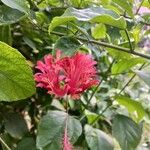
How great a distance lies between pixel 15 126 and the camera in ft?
3.72

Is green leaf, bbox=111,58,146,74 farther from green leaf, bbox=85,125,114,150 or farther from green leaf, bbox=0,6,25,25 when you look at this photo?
green leaf, bbox=0,6,25,25

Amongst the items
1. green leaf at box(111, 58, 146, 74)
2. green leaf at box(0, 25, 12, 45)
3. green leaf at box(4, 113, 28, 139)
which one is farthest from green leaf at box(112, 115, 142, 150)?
green leaf at box(0, 25, 12, 45)

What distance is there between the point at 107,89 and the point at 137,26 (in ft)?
2.03

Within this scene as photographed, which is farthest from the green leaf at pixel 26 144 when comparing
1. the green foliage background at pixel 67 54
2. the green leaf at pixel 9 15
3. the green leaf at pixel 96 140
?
the green leaf at pixel 9 15

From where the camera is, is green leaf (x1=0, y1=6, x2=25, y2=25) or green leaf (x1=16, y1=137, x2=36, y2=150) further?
green leaf (x1=16, y1=137, x2=36, y2=150)

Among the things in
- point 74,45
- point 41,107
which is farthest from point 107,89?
point 74,45

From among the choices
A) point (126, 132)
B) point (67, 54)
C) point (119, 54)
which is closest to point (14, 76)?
point (67, 54)

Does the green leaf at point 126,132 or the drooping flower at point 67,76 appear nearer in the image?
the drooping flower at point 67,76

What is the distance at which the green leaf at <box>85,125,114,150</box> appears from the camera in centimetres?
103

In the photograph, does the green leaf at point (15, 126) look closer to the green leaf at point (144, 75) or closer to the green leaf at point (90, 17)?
the green leaf at point (144, 75)

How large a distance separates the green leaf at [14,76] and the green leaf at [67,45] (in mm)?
73

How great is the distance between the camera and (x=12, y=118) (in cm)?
116

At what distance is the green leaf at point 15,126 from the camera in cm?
112

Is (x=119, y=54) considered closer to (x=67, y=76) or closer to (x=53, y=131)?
(x=53, y=131)
